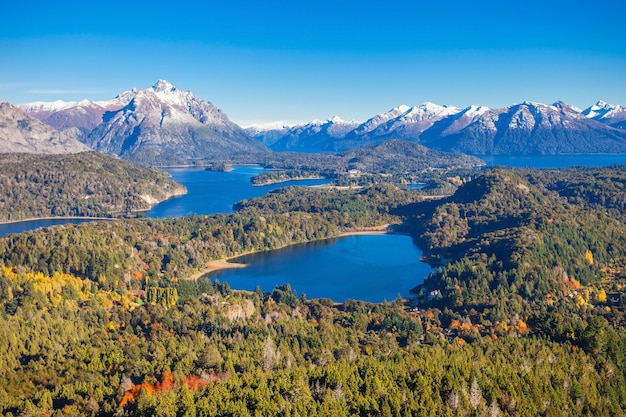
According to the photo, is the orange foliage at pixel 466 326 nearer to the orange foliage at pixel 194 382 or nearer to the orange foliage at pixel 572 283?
the orange foliage at pixel 572 283

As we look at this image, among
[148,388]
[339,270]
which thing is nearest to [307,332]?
[148,388]

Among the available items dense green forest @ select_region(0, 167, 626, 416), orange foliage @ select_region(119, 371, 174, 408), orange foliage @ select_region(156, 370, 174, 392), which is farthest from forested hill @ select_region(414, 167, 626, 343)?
orange foliage @ select_region(119, 371, 174, 408)

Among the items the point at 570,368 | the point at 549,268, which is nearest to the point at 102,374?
the point at 570,368

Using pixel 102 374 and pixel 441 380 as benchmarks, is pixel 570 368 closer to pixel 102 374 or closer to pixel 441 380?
pixel 441 380

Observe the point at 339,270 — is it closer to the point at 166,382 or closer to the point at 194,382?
the point at 194,382

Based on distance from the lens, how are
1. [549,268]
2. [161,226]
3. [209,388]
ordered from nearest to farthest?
[209,388]
[549,268]
[161,226]

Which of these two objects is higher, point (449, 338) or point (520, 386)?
point (520, 386)
